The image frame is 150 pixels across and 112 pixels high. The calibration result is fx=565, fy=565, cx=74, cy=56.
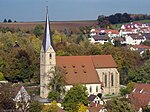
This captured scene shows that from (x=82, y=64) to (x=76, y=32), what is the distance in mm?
71875

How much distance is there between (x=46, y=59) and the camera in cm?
6247

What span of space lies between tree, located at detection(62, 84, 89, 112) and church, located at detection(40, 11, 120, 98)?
22.9 ft

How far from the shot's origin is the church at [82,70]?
62438mm

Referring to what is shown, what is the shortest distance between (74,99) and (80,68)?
10.3 metres

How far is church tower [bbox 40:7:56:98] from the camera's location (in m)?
61.9

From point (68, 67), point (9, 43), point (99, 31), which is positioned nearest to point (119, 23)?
point (99, 31)

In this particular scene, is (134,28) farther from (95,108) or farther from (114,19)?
(95,108)

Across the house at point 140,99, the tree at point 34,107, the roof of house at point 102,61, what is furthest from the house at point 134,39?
the tree at point 34,107

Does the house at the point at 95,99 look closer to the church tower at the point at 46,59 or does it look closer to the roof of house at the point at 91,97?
the roof of house at the point at 91,97

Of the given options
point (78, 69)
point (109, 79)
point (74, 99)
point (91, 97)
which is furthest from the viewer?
point (109, 79)

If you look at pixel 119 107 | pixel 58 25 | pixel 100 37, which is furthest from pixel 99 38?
pixel 119 107

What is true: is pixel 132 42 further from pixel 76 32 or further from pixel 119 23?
pixel 119 23

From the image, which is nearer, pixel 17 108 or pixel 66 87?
pixel 17 108

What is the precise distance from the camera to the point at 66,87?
207 feet
